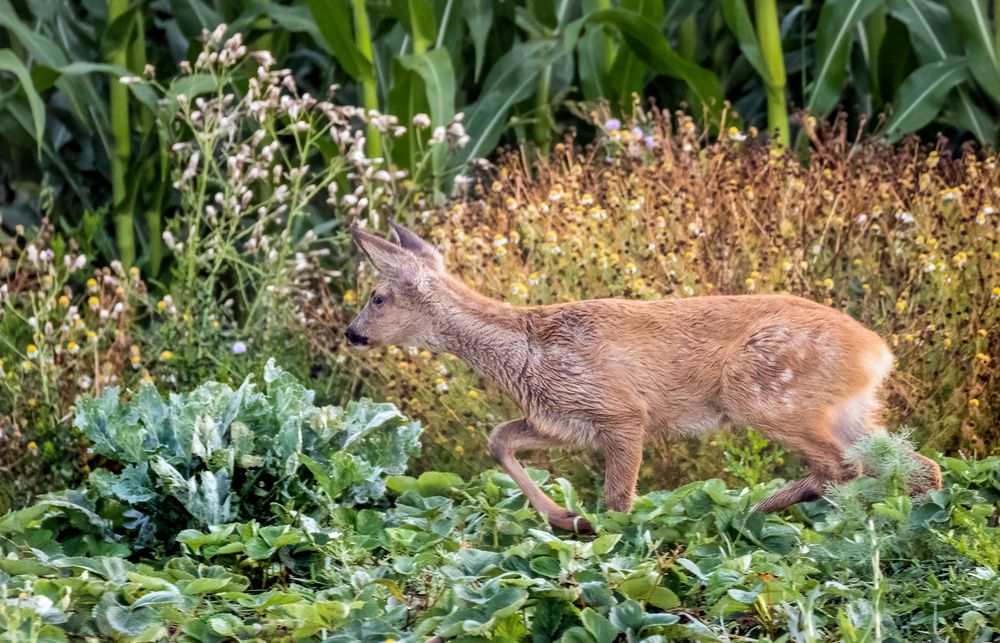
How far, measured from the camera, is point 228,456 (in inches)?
203

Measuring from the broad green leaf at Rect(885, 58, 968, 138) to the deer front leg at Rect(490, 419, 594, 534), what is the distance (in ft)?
15.3

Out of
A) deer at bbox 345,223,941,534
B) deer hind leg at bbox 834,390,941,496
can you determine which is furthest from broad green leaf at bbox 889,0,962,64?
deer at bbox 345,223,941,534

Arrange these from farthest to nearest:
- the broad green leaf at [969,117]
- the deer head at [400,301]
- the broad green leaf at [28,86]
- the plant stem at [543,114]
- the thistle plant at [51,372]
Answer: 1. the plant stem at [543,114]
2. the broad green leaf at [969,117]
3. the broad green leaf at [28,86]
4. the thistle plant at [51,372]
5. the deer head at [400,301]

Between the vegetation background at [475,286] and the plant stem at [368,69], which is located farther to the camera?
the plant stem at [368,69]

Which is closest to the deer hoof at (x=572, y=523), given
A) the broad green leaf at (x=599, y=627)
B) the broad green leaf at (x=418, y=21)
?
the broad green leaf at (x=599, y=627)

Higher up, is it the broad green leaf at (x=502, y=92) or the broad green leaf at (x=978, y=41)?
the broad green leaf at (x=978, y=41)

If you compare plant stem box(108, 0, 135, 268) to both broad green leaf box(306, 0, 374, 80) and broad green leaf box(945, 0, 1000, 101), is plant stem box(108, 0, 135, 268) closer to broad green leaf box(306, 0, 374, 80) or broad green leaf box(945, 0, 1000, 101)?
broad green leaf box(306, 0, 374, 80)

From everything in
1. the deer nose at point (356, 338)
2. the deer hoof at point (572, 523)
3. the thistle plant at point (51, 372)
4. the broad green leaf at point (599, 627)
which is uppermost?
the broad green leaf at point (599, 627)

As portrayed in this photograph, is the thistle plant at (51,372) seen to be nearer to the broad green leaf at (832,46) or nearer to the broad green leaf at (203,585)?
the broad green leaf at (203,585)

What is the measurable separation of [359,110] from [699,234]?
219 centimetres

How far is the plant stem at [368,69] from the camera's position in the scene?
8789mm

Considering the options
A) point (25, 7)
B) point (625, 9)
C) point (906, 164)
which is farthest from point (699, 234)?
point (25, 7)

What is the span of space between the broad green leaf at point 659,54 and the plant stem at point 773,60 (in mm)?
345

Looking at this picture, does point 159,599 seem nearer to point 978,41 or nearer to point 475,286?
point 475,286
